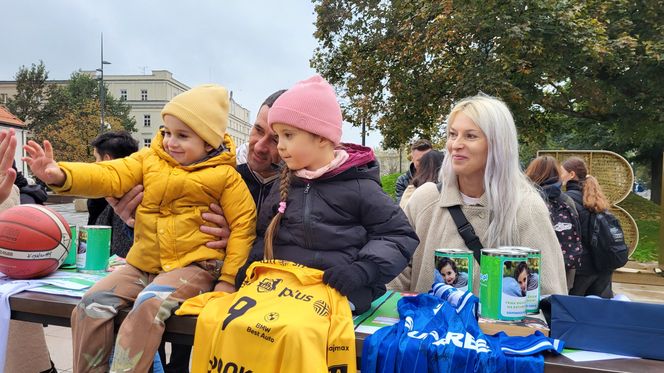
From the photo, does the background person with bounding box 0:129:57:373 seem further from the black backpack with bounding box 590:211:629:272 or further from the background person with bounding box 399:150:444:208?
the black backpack with bounding box 590:211:629:272

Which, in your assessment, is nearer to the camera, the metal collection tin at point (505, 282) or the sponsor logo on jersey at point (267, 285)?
the metal collection tin at point (505, 282)

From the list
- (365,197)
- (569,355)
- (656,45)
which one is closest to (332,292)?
(365,197)

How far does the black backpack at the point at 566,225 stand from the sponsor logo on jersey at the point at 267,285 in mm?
3778

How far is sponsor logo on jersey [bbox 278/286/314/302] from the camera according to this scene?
1861 millimetres

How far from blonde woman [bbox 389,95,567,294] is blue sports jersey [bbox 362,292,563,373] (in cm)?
55

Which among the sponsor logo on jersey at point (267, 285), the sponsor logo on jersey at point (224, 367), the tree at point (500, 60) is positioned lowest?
the sponsor logo on jersey at point (224, 367)

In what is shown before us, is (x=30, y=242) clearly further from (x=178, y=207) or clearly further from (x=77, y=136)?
(x=77, y=136)

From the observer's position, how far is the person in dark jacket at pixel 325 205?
6.75 feet

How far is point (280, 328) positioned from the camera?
1.73 metres

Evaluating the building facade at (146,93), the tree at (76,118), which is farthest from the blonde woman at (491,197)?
the building facade at (146,93)

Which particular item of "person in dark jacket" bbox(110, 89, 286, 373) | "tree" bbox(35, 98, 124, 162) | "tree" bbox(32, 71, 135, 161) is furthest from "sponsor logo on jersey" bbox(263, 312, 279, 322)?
"tree" bbox(32, 71, 135, 161)

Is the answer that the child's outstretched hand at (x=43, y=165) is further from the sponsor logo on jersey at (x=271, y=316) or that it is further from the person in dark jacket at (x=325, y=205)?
the sponsor logo on jersey at (x=271, y=316)

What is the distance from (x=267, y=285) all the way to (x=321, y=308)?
10.6 inches

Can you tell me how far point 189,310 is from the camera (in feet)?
6.73
